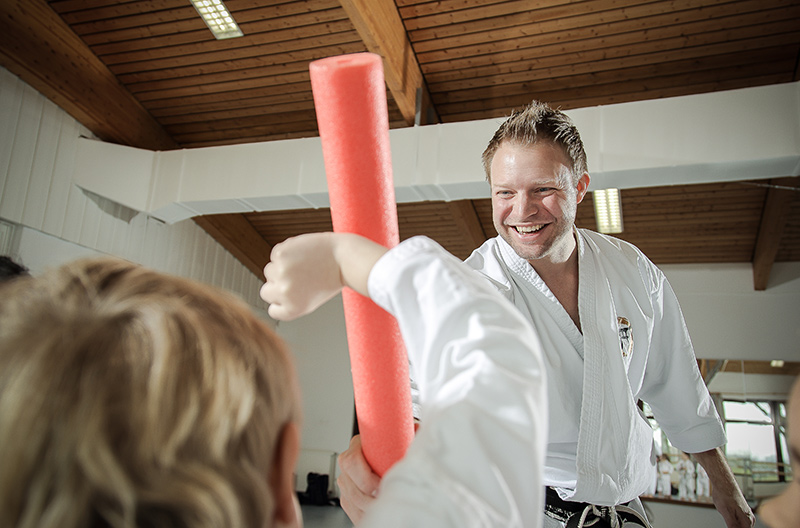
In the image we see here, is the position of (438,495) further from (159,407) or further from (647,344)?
(647,344)

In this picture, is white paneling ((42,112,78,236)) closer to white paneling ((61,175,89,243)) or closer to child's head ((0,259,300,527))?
white paneling ((61,175,89,243))

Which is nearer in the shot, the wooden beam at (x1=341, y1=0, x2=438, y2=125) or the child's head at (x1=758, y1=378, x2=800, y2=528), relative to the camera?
the child's head at (x1=758, y1=378, x2=800, y2=528)

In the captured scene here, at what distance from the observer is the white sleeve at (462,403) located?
410mm

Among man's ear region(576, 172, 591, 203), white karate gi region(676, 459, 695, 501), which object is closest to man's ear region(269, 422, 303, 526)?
man's ear region(576, 172, 591, 203)

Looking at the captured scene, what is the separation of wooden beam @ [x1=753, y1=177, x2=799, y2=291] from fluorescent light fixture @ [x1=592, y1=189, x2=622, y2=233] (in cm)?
149

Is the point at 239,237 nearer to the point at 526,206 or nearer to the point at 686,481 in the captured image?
the point at 686,481

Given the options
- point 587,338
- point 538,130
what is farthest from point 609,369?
point 538,130

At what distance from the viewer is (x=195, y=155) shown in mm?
6426

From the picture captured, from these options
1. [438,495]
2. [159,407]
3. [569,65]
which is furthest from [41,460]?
[569,65]

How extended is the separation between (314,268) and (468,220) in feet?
23.0

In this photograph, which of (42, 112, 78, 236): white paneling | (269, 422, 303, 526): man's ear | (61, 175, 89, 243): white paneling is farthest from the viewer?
(61, 175, 89, 243): white paneling

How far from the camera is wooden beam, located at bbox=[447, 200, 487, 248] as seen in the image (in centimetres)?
716

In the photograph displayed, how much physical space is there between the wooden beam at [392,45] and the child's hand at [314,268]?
4280mm

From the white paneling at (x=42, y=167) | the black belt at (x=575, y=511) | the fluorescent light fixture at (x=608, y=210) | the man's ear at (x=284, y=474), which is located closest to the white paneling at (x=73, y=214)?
the white paneling at (x=42, y=167)
